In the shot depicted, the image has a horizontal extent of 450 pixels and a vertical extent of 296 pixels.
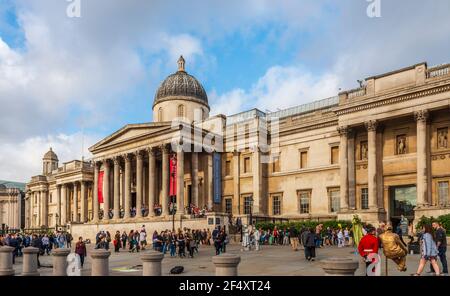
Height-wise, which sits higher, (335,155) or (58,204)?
(335,155)

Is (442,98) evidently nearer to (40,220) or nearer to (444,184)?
(444,184)

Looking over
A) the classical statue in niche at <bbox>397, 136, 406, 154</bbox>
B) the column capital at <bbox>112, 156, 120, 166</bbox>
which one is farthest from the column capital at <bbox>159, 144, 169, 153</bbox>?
the classical statue in niche at <bbox>397, 136, 406, 154</bbox>

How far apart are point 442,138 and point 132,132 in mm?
29319

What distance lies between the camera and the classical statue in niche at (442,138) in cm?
3296

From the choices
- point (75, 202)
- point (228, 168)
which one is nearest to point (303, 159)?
point (228, 168)

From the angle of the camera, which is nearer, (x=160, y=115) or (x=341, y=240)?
(x=341, y=240)

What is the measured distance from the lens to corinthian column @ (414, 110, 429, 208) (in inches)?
1266

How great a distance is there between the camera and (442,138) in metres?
33.2

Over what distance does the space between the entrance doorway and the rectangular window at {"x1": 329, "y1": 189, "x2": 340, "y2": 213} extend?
15.7ft

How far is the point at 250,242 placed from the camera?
28.7 metres

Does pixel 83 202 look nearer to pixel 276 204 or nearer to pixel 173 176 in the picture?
pixel 173 176

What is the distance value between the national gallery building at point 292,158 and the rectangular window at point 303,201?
0.09 meters

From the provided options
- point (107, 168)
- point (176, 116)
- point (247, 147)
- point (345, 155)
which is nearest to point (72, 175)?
point (107, 168)

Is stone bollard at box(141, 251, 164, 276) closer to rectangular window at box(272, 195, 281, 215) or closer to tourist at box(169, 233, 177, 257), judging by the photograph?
tourist at box(169, 233, 177, 257)
